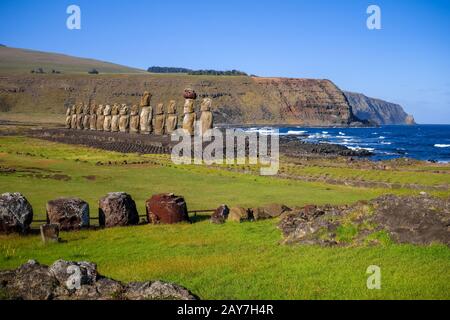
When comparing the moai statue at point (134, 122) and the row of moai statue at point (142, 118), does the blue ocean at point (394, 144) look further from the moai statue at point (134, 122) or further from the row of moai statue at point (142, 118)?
the moai statue at point (134, 122)

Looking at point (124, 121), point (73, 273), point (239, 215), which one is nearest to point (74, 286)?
point (73, 273)

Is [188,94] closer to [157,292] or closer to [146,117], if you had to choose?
[146,117]

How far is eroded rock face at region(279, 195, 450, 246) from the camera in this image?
14992mm

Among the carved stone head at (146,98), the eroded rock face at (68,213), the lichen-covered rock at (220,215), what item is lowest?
the lichen-covered rock at (220,215)

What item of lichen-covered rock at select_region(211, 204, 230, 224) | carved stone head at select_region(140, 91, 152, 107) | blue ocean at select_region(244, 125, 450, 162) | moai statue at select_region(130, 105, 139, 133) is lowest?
blue ocean at select_region(244, 125, 450, 162)

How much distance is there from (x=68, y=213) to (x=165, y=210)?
3.60 meters

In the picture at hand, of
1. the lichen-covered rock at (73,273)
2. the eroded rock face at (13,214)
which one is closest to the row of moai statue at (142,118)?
the eroded rock face at (13,214)

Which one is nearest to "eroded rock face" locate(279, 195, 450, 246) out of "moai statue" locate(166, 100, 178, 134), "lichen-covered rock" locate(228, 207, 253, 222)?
"lichen-covered rock" locate(228, 207, 253, 222)

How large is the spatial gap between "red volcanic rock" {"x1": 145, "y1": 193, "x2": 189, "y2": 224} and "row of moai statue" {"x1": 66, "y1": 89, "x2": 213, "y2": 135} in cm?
3240

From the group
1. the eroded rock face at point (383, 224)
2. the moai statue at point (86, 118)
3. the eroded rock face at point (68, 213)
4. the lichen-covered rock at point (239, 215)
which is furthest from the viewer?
the moai statue at point (86, 118)

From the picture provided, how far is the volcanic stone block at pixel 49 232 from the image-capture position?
16844 mm

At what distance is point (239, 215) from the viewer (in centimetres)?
2128

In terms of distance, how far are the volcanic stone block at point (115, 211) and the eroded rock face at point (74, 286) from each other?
370 inches

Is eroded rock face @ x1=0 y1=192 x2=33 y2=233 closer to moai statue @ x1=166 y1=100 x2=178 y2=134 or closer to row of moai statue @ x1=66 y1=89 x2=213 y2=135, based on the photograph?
row of moai statue @ x1=66 y1=89 x2=213 y2=135
